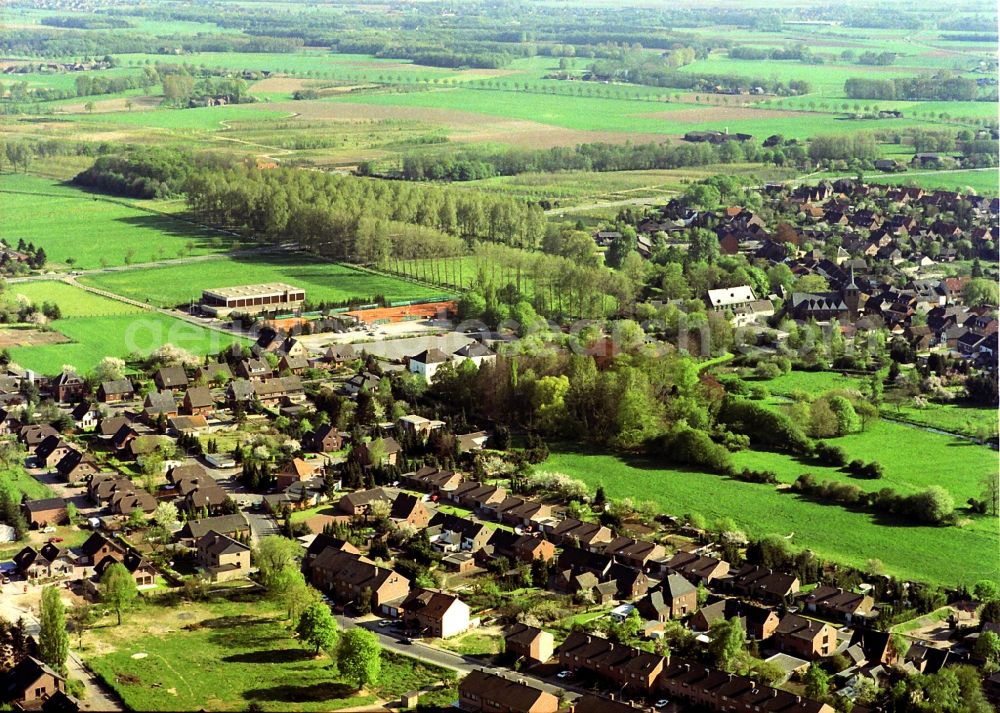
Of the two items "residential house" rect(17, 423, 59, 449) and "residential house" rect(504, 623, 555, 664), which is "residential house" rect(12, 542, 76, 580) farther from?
"residential house" rect(504, 623, 555, 664)

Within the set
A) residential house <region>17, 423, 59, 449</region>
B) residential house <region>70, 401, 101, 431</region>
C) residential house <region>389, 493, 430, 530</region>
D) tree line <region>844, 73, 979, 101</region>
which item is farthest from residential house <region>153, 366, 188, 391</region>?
tree line <region>844, 73, 979, 101</region>

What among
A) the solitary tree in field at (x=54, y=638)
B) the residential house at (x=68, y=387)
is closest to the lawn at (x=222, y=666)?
the solitary tree in field at (x=54, y=638)

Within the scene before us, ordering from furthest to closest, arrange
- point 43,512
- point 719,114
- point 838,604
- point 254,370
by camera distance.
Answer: point 719,114 → point 254,370 → point 43,512 → point 838,604

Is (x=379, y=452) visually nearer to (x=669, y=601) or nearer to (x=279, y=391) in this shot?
(x=279, y=391)

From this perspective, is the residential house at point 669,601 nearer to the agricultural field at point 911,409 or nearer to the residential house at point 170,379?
the agricultural field at point 911,409

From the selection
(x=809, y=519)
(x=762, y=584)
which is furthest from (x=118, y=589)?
(x=809, y=519)

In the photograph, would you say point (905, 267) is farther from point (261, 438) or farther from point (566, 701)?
point (566, 701)

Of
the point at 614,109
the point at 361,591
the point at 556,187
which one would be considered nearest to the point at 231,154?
the point at 556,187
